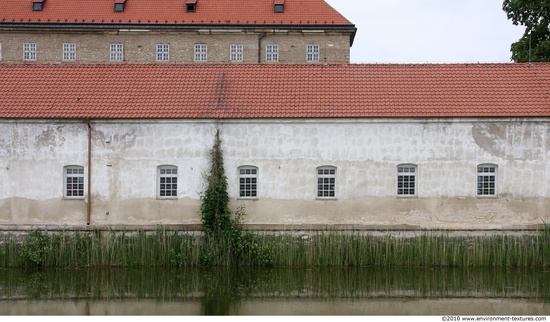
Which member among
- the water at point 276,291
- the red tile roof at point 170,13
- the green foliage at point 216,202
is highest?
the red tile roof at point 170,13

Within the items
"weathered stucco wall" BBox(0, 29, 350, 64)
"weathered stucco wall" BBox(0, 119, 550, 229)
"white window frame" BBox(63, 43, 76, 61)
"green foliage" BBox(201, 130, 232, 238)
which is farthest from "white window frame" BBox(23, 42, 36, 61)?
"green foliage" BBox(201, 130, 232, 238)

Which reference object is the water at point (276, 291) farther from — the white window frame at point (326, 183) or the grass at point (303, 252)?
the white window frame at point (326, 183)

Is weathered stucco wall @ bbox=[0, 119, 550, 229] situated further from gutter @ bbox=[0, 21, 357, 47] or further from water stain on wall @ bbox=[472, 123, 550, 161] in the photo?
gutter @ bbox=[0, 21, 357, 47]

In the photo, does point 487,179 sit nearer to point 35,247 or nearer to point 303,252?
point 303,252

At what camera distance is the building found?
81.4ft

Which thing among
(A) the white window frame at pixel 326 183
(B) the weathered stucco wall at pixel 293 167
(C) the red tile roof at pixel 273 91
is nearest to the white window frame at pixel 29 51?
(C) the red tile roof at pixel 273 91

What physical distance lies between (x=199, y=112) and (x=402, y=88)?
21.2 feet

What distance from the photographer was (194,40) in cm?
4878

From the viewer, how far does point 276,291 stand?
20812 millimetres

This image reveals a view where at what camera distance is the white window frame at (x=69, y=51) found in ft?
159

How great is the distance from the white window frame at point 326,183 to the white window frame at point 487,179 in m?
4.25

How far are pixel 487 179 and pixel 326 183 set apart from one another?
15.6ft

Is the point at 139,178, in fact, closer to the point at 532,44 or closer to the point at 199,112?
the point at 199,112

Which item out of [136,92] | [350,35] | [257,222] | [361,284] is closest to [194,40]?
[350,35]
